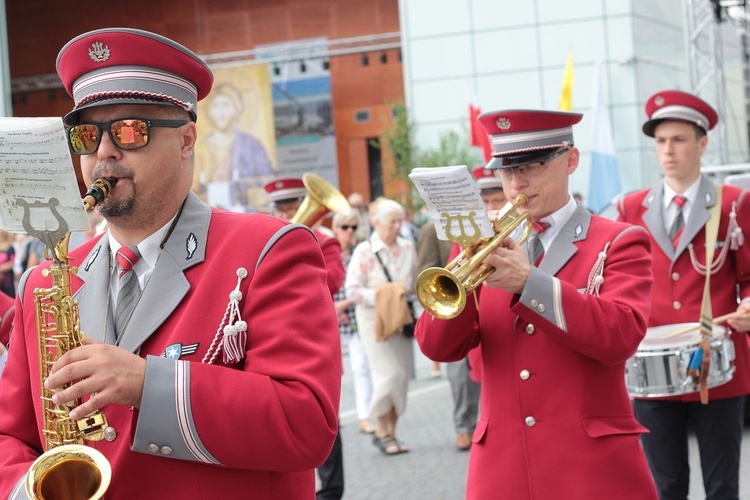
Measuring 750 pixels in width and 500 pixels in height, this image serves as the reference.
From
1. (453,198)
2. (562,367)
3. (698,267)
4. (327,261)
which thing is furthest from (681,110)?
(327,261)

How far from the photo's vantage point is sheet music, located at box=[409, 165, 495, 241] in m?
3.11

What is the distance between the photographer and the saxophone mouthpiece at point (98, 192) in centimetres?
243

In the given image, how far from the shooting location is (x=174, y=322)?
2.56 meters

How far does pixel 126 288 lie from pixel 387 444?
5.99 meters

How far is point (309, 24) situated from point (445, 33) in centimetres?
643

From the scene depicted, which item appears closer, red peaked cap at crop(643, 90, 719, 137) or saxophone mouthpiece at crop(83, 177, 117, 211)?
saxophone mouthpiece at crop(83, 177, 117, 211)

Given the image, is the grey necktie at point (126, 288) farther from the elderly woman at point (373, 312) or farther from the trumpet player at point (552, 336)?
the elderly woman at point (373, 312)

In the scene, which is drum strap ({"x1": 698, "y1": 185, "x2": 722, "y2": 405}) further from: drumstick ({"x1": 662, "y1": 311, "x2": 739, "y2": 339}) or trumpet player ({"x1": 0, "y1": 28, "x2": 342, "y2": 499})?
trumpet player ({"x1": 0, "y1": 28, "x2": 342, "y2": 499})

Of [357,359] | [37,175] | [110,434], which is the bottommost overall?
[357,359]

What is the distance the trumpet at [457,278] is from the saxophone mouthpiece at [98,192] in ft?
3.84

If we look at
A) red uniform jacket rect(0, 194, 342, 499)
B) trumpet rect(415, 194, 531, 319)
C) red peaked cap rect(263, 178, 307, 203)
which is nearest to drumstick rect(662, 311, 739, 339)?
trumpet rect(415, 194, 531, 319)

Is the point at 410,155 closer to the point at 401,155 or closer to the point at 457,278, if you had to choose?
the point at 401,155

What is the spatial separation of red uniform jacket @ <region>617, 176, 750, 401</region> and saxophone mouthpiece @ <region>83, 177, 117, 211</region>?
3.28 meters

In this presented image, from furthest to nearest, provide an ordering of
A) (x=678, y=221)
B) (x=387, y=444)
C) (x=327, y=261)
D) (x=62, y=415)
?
(x=387, y=444) < (x=327, y=261) < (x=678, y=221) < (x=62, y=415)
